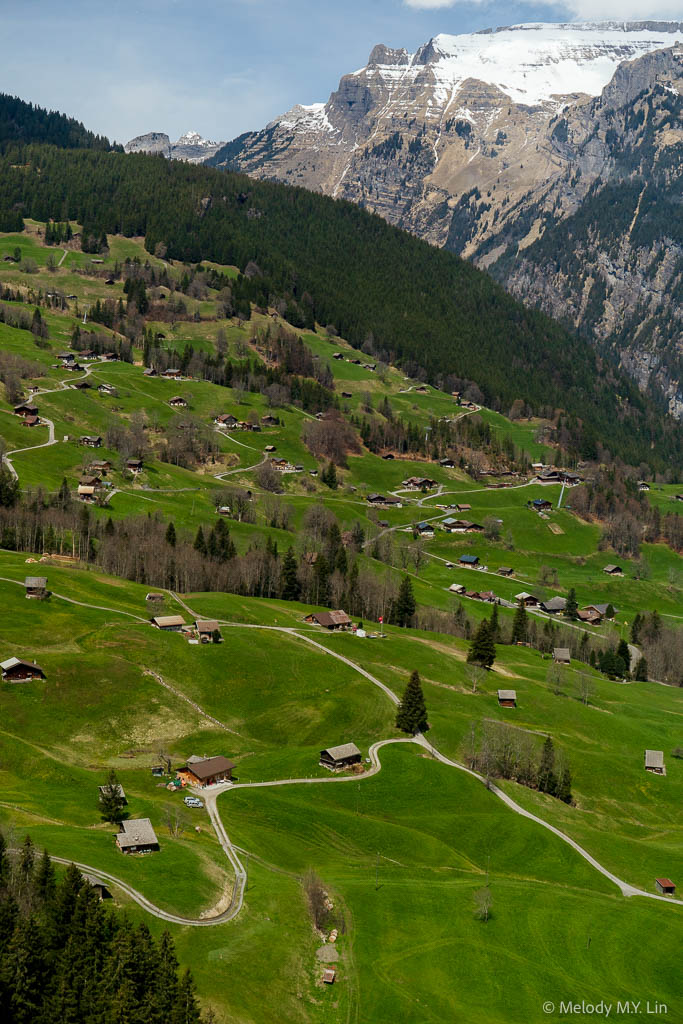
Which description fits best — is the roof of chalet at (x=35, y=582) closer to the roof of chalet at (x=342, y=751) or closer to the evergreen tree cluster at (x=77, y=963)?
the roof of chalet at (x=342, y=751)

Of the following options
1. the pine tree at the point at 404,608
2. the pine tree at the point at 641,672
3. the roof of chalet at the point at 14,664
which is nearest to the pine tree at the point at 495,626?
the pine tree at the point at 404,608

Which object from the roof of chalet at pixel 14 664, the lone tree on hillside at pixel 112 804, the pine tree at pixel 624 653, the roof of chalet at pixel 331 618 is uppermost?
the roof of chalet at pixel 14 664

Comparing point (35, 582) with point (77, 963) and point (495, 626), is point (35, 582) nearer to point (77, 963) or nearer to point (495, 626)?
point (77, 963)

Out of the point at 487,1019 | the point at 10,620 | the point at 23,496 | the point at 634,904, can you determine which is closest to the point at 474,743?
the point at 634,904

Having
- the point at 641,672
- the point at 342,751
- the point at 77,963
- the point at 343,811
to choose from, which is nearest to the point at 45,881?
the point at 77,963

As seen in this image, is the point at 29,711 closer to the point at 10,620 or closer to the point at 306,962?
the point at 10,620

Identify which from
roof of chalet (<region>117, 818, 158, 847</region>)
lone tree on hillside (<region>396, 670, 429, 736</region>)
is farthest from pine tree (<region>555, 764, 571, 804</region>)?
roof of chalet (<region>117, 818, 158, 847</region>)
